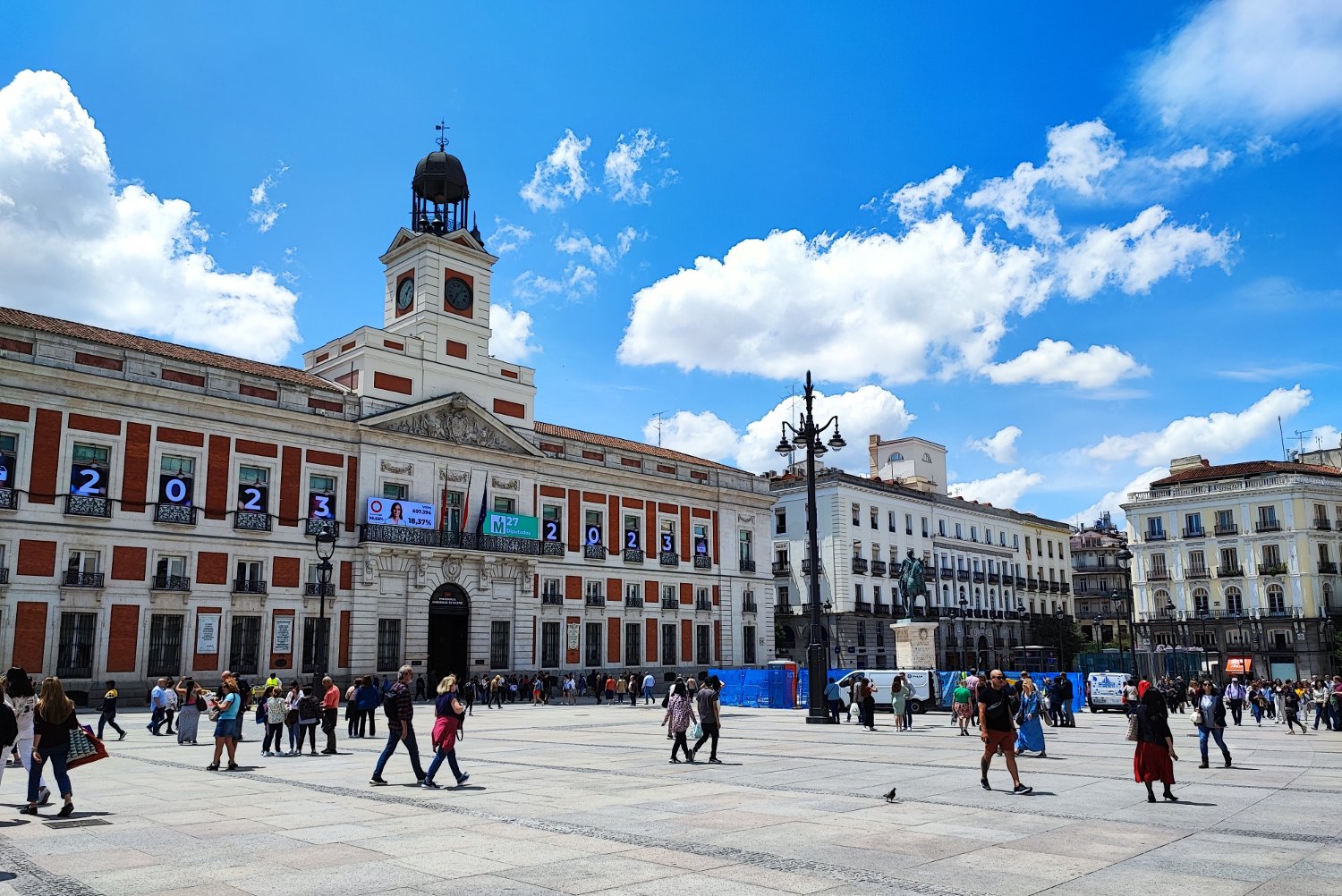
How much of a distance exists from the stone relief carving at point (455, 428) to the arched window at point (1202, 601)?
4775 centimetres

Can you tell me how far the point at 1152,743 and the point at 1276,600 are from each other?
6249 centimetres

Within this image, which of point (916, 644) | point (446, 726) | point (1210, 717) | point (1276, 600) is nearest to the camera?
point (446, 726)

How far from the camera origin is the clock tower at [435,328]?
4419cm

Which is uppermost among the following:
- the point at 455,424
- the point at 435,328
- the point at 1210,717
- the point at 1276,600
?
the point at 435,328

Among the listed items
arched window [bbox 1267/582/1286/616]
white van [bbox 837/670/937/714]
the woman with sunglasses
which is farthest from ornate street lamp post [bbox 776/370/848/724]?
arched window [bbox 1267/582/1286/616]

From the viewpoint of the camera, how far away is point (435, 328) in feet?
153

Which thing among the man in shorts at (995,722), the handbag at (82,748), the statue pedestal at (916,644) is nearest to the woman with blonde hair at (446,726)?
the handbag at (82,748)

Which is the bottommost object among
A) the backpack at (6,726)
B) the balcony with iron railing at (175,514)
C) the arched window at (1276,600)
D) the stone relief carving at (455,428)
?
the backpack at (6,726)

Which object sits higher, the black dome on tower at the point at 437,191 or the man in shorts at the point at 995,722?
the black dome on tower at the point at 437,191

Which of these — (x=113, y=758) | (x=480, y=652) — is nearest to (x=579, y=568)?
(x=480, y=652)

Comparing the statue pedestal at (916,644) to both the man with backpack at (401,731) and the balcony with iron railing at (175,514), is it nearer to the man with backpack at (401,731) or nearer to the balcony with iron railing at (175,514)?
the balcony with iron railing at (175,514)

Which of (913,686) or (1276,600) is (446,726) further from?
(1276,600)

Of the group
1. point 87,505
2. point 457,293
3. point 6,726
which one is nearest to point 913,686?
point 6,726

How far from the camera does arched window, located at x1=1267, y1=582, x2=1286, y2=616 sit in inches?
2559
